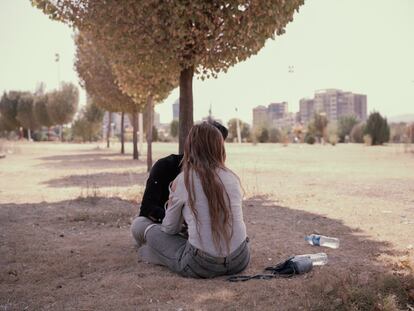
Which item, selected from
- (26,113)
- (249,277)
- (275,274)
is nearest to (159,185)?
(249,277)

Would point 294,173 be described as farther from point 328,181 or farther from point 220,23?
point 220,23

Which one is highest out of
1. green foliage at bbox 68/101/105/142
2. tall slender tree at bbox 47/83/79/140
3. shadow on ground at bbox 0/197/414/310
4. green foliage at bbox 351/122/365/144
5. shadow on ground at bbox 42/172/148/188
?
tall slender tree at bbox 47/83/79/140

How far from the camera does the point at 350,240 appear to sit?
20.0ft

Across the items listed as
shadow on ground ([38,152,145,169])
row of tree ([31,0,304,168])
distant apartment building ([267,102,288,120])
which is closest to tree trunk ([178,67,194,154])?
row of tree ([31,0,304,168])

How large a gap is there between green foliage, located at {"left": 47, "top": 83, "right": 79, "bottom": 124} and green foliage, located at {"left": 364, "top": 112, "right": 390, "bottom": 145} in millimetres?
31664

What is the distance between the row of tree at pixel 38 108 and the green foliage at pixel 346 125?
28554 mm

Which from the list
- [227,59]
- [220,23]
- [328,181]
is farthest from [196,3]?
[328,181]

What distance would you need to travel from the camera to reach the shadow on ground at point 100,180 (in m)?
12.3

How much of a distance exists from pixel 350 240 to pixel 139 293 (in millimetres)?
3192

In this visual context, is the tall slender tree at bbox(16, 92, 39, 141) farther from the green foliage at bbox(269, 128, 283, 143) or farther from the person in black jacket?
the person in black jacket

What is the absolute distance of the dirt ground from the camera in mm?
3660

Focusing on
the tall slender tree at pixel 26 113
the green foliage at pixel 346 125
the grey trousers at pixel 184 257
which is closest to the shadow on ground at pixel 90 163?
the grey trousers at pixel 184 257

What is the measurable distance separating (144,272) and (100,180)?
9205 mm

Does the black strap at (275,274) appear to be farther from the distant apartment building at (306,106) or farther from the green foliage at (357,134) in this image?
the distant apartment building at (306,106)
